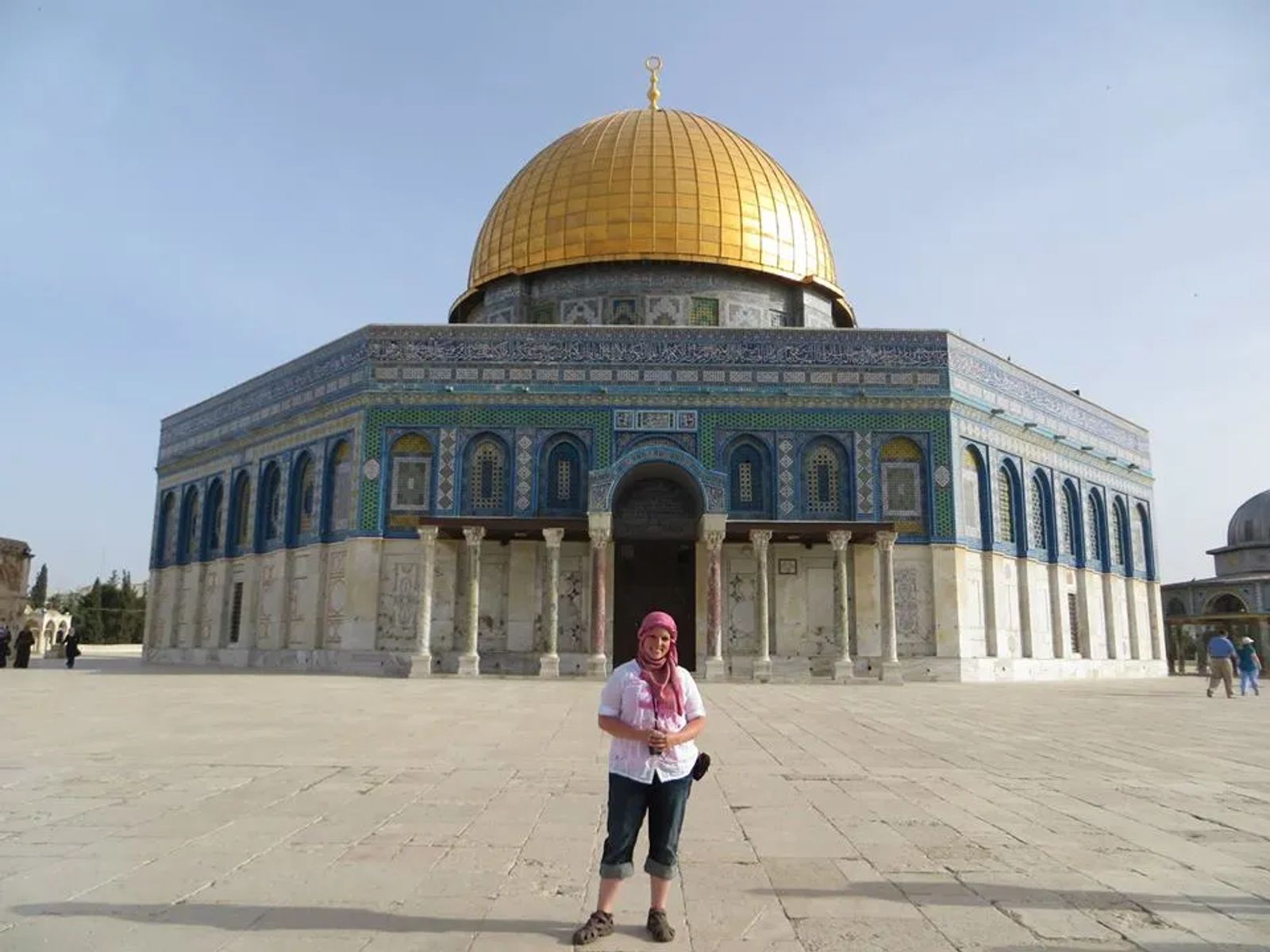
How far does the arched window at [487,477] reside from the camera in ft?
73.0

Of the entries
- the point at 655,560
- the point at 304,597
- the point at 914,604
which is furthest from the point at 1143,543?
the point at 304,597

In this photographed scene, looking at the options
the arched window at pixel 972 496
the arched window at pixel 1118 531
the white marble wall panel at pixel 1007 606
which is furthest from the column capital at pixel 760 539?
the arched window at pixel 1118 531

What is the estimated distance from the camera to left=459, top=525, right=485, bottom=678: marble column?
2072 cm

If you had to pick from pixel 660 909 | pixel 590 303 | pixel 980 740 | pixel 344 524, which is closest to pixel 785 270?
pixel 590 303

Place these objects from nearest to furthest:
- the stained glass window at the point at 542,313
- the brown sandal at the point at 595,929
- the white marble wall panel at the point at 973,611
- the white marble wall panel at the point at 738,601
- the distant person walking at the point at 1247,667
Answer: the brown sandal at the point at 595,929
the distant person walking at the point at 1247,667
the white marble wall panel at the point at 738,601
the white marble wall panel at the point at 973,611
the stained glass window at the point at 542,313

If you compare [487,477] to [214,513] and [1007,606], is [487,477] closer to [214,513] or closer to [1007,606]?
[214,513]

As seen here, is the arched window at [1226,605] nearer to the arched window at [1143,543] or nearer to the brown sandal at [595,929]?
the arched window at [1143,543]

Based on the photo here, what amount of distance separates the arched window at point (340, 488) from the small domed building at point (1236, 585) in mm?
35699

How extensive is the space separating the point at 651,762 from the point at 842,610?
17675 mm

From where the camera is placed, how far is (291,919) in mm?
3701

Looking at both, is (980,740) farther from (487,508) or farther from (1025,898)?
(487,508)

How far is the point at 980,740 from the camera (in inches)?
381

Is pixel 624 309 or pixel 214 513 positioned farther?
pixel 214 513

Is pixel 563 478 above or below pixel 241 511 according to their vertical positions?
above
